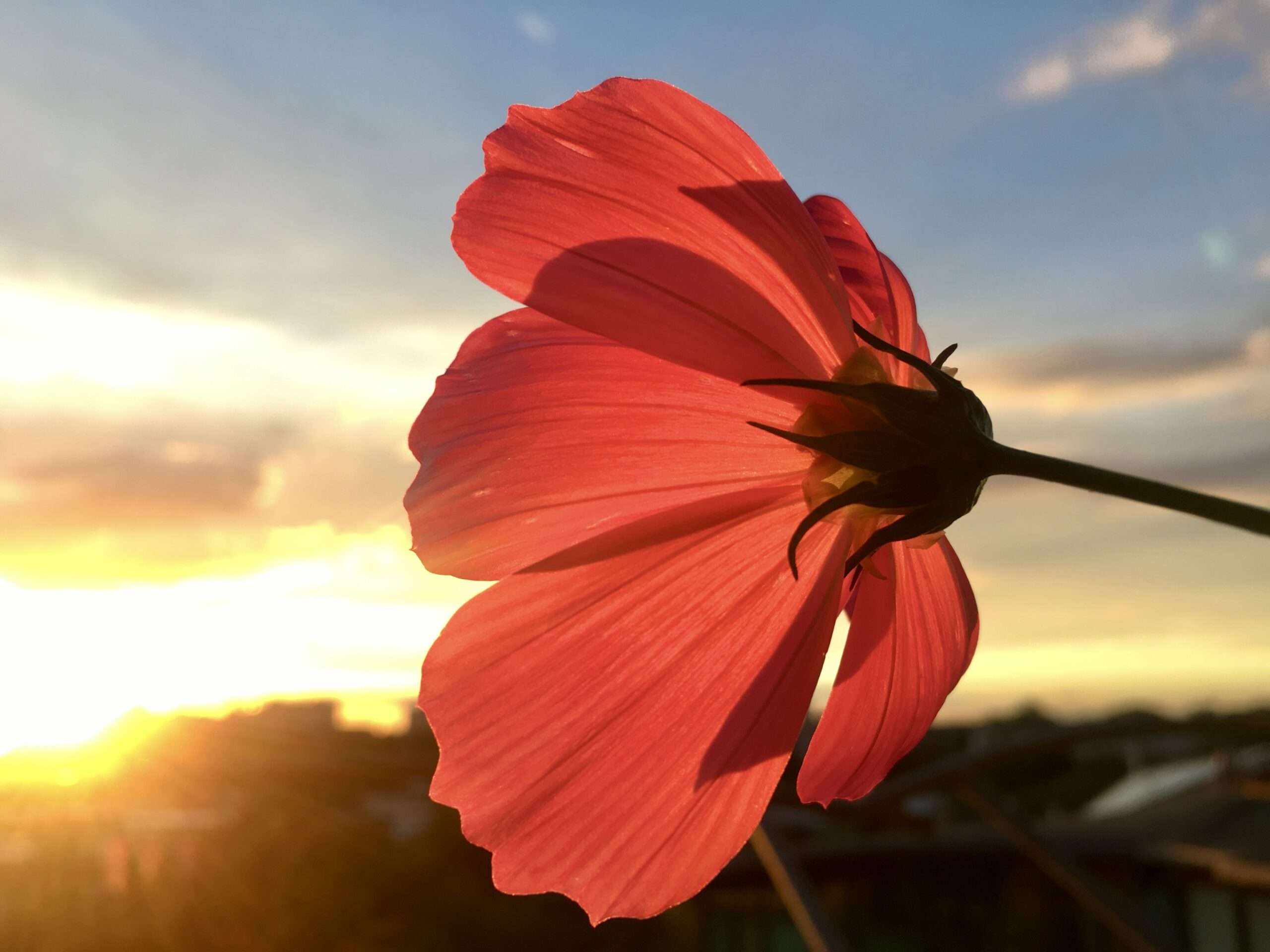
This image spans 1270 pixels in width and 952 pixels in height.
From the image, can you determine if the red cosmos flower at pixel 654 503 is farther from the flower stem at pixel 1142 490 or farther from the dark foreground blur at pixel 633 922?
the dark foreground blur at pixel 633 922

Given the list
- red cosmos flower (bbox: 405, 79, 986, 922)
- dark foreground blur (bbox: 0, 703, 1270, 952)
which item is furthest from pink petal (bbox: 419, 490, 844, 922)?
dark foreground blur (bbox: 0, 703, 1270, 952)

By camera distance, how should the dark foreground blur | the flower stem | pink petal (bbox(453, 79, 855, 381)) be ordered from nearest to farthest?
the flower stem
pink petal (bbox(453, 79, 855, 381))
the dark foreground blur

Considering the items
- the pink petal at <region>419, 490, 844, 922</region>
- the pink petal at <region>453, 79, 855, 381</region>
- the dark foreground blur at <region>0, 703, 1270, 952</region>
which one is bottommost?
the dark foreground blur at <region>0, 703, 1270, 952</region>

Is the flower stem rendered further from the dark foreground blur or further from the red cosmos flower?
the dark foreground blur

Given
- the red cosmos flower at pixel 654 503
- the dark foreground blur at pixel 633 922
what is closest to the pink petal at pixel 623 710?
the red cosmos flower at pixel 654 503

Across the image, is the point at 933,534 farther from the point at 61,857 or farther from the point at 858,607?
the point at 61,857

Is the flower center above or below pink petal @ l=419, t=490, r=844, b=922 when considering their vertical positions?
above

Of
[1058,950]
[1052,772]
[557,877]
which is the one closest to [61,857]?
[1058,950]

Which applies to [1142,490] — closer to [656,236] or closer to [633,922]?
[656,236]
